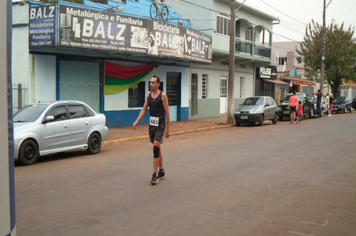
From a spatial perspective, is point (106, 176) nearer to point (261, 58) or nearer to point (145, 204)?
point (145, 204)

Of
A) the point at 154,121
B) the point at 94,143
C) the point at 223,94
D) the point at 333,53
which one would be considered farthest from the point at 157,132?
the point at 333,53

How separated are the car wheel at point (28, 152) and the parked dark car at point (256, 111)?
13.6 meters

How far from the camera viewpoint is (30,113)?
1096 cm

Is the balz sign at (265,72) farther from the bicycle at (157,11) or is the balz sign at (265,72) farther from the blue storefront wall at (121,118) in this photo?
the blue storefront wall at (121,118)

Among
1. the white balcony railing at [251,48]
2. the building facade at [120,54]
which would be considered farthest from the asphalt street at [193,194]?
the white balcony railing at [251,48]

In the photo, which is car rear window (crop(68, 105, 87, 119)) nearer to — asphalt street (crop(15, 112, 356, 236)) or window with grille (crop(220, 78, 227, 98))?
asphalt street (crop(15, 112, 356, 236))

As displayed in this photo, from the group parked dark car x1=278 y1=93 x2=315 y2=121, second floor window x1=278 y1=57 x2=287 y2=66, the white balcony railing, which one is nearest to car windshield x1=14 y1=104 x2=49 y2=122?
parked dark car x1=278 y1=93 x2=315 y2=121

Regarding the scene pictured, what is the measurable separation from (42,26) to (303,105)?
18410 mm

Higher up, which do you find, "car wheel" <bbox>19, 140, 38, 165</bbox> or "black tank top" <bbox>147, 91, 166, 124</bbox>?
"black tank top" <bbox>147, 91, 166, 124</bbox>

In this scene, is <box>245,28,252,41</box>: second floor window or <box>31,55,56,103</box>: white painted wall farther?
<box>245,28,252,41</box>: second floor window

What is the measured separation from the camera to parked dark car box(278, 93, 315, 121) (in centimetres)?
2636

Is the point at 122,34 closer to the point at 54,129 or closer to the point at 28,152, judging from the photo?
the point at 54,129

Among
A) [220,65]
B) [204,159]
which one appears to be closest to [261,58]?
[220,65]

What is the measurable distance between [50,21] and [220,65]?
16.2 meters
